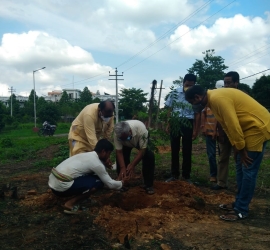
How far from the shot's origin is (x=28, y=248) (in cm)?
295

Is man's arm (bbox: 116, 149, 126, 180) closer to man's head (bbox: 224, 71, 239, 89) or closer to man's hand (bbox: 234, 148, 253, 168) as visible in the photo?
man's hand (bbox: 234, 148, 253, 168)

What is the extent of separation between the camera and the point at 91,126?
4.67 meters

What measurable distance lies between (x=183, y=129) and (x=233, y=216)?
73.4 inches

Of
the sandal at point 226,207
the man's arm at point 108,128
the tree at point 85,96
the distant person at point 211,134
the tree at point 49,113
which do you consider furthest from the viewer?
the tree at point 85,96

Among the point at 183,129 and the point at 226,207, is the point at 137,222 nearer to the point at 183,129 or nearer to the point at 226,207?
the point at 226,207

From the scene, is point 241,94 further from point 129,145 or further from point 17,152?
point 17,152

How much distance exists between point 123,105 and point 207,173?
38.0m

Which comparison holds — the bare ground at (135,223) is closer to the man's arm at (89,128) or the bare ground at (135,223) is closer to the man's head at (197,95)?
the man's arm at (89,128)

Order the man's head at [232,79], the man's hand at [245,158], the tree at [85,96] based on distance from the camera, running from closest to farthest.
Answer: the man's hand at [245,158]
the man's head at [232,79]
the tree at [85,96]

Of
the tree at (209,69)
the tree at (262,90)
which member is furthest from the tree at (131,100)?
the tree at (262,90)

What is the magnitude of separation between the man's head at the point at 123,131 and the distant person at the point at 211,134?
171cm

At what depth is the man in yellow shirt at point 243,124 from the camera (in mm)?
3508

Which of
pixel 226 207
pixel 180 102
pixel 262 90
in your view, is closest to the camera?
pixel 226 207

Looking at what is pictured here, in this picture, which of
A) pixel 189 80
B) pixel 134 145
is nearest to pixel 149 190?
pixel 134 145
